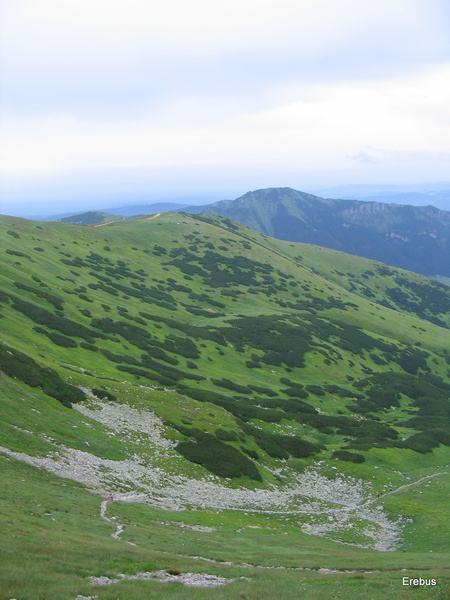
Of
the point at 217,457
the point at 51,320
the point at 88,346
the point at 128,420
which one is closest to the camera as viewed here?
the point at 217,457

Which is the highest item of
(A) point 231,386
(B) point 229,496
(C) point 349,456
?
(A) point 231,386

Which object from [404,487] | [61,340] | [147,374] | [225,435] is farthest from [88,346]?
[404,487]

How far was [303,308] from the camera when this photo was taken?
16000 centimetres

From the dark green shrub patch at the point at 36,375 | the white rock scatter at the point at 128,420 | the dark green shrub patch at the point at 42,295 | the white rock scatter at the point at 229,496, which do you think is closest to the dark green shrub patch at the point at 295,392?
the white rock scatter at the point at 229,496

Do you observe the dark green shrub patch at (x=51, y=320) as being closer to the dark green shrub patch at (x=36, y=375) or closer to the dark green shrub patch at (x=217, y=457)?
the dark green shrub patch at (x=36, y=375)

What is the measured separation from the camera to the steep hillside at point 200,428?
3033cm

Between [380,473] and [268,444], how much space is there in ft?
50.5

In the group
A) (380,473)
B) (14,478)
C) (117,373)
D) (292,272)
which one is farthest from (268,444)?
(292,272)

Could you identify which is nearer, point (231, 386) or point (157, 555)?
point (157, 555)

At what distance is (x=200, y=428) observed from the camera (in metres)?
57.7

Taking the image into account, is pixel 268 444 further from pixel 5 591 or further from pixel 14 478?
pixel 5 591

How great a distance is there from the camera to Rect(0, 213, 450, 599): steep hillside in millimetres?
30328

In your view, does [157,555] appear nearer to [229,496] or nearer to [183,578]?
[183,578]

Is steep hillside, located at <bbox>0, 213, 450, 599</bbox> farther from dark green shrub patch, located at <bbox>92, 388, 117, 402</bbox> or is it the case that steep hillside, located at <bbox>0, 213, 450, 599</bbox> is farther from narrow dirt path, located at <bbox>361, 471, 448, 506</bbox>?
narrow dirt path, located at <bbox>361, 471, 448, 506</bbox>
